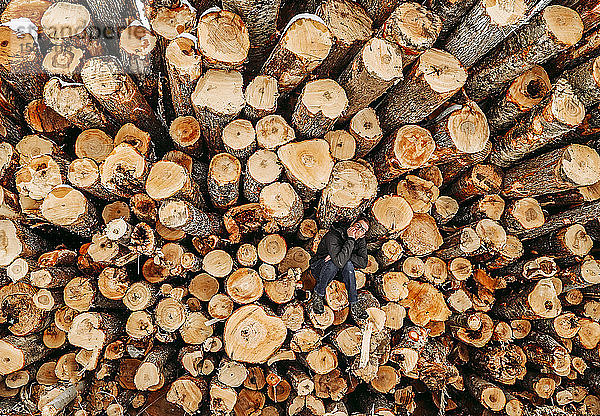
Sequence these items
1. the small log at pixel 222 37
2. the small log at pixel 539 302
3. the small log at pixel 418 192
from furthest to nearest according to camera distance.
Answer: the small log at pixel 539 302 < the small log at pixel 418 192 < the small log at pixel 222 37

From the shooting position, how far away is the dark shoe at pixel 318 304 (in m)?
2.72

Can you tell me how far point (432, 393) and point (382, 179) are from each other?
1.64 m

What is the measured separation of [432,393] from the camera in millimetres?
3270

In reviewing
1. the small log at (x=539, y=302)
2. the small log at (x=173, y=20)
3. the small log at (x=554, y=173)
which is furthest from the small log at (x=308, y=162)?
the small log at (x=539, y=302)

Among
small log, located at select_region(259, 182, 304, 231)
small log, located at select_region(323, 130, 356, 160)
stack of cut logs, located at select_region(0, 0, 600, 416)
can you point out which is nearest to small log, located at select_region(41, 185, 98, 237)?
stack of cut logs, located at select_region(0, 0, 600, 416)

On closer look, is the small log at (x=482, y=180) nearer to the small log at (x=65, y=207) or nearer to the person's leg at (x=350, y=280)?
the person's leg at (x=350, y=280)

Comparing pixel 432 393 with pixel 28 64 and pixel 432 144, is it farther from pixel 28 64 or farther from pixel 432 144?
pixel 28 64

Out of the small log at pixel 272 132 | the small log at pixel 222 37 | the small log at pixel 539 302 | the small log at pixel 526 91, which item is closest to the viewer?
the small log at pixel 222 37

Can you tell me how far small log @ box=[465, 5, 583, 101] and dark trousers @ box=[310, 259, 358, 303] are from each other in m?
1.39

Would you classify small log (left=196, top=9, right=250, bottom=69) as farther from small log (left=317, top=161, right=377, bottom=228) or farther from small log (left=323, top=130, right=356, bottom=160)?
small log (left=317, top=161, right=377, bottom=228)

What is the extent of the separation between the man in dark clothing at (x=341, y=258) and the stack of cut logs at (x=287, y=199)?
7 cm

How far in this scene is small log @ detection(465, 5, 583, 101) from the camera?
2357 millimetres

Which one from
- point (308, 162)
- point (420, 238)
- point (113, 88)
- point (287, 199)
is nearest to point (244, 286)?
point (287, 199)

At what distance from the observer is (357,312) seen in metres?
2.80
